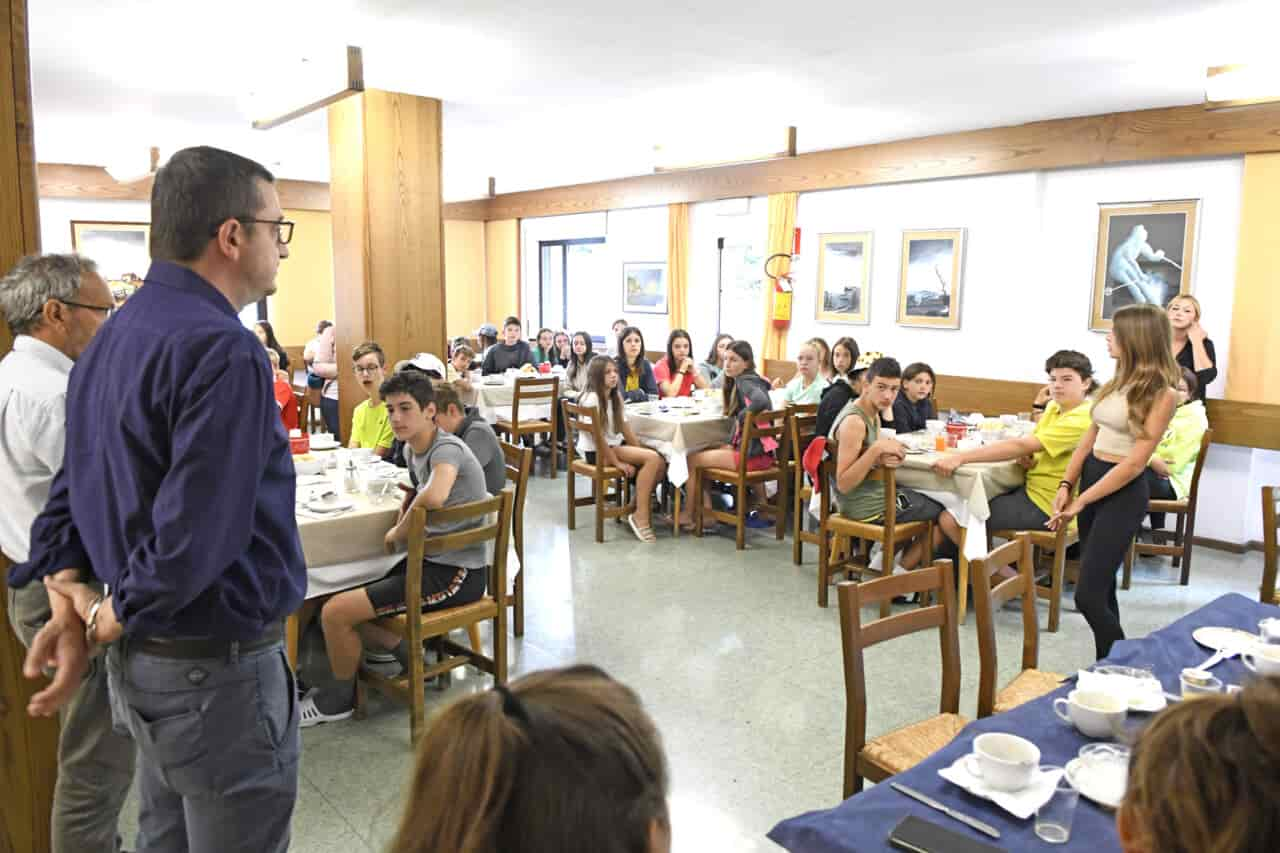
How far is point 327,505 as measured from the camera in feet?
10.4

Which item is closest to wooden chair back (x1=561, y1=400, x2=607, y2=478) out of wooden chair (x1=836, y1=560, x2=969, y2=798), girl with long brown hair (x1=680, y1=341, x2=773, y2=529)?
girl with long brown hair (x1=680, y1=341, x2=773, y2=529)

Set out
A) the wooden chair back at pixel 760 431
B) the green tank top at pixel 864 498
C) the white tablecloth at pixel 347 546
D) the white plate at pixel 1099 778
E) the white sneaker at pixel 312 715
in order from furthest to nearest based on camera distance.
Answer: the wooden chair back at pixel 760 431
the green tank top at pixel 864 498
the white sneaker at pixel 312 715
the white tablecloth at pixel 347 546
the white plate at pixel 1099 778

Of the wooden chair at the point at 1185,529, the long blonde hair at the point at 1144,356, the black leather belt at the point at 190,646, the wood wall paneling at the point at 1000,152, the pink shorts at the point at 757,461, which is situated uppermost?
the wood wall paneling at the point at 1000,152

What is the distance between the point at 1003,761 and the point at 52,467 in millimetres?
1995

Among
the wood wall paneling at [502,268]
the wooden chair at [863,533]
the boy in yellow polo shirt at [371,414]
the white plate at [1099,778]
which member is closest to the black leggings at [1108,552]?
the wooden chair at [863,533]

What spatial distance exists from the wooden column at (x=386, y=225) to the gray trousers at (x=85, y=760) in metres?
3.83

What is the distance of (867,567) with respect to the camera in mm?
4617

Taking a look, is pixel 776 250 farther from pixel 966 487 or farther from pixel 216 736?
pixel 216 736

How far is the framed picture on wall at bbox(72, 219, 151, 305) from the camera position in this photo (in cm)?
1000

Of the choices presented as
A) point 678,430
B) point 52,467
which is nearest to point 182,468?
point 52,467

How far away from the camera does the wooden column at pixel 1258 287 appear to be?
17.6ft

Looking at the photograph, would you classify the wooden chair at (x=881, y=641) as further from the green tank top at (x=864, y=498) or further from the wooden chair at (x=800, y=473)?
the wooden chair at (x=800, y=473)

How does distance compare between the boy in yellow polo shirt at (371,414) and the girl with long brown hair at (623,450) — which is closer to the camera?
the boy in yellow polo shirt at (371,414)

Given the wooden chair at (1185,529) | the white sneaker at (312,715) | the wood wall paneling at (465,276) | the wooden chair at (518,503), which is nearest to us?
the white sneaker at (312,715)
